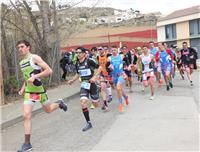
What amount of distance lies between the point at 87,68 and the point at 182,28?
4849 centimetres

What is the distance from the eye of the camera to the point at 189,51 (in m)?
16.4

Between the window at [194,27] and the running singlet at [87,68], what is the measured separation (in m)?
45.7

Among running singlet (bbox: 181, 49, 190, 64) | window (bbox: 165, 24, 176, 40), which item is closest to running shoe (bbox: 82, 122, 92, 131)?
running singlet (bbox: 181, 49, 190, 64)

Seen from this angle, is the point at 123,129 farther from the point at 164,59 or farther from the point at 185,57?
the point at 185,57

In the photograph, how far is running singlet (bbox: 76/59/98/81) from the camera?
9086mm

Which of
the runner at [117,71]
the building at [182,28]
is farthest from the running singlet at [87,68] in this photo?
the building at [182,28]

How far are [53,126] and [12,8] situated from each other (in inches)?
357

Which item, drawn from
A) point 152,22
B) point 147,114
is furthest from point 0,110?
point 152,22

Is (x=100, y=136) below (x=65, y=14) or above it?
below

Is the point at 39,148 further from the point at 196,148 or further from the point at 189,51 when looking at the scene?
the point at 189,51

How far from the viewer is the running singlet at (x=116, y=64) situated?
10961 mm

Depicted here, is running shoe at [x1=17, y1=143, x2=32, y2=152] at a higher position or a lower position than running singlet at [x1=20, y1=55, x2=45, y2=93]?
lower

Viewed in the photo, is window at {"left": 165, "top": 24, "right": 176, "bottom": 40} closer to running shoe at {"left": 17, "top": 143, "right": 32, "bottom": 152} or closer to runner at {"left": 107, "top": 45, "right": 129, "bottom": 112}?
runner at {"left": 107, "top": 45, "right": 129, "bottom": 112}

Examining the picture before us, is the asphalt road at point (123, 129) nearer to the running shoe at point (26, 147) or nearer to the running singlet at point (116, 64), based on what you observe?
the running shoe at point (26, 147)
